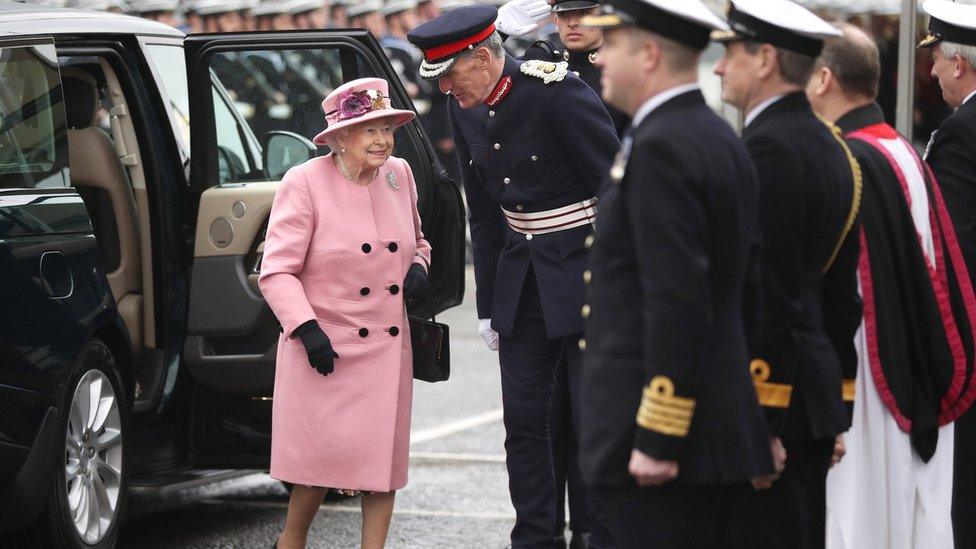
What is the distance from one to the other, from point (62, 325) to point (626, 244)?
2.40 meters

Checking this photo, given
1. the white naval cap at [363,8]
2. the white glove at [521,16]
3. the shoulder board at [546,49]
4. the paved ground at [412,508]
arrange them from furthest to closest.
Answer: the white naval cap at [363,8], the white glove at [521,16], the paved ground at [412,508], the shoulder board at [546,49]

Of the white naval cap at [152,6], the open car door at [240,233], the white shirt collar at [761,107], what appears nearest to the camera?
the white shirt collar at [761,107]

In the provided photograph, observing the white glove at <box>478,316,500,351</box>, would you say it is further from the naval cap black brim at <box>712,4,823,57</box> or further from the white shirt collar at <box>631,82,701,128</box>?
the white shirt collar at <box>631,82,701,128</box>

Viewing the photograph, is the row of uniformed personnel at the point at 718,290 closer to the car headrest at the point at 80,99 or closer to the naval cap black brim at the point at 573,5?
the naval cap black brim at the point at 573,5

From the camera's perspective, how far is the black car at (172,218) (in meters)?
5.29

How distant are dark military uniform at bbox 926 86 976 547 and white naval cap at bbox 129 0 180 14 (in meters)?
13.0

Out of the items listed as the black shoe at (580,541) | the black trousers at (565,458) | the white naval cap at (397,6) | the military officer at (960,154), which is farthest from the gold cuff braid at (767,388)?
the white naval cap at (397,6)

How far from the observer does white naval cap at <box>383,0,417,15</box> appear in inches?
733

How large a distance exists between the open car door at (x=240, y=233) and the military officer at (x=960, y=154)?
175cm

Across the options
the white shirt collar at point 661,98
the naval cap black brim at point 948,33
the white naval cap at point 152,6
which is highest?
the white shirt collar at point 661,98

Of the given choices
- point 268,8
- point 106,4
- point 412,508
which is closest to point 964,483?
point 412,508

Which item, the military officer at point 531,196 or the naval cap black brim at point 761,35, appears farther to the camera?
the military officer at point 531,196

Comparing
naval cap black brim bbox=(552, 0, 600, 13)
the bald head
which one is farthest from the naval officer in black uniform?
naval cap black brim bbox=(552, 0, 600, 13)

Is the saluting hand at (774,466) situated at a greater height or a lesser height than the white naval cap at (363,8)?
greater
